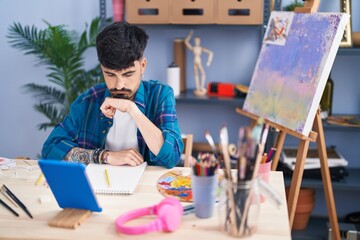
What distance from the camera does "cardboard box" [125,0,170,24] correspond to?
8.61 ft

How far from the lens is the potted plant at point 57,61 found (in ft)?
9.09

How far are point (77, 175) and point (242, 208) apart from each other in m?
0.39

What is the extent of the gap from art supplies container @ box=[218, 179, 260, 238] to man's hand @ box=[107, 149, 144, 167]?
506mm

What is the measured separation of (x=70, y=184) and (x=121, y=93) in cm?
51

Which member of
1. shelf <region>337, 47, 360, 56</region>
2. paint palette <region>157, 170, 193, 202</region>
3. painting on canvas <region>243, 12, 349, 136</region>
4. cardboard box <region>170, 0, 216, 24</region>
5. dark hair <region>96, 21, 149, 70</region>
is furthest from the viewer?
cardboard box <region>170, 0, 216, 24</region>

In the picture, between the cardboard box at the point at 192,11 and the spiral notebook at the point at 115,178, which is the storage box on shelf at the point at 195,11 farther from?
the spiral notebook at the point at 115,178

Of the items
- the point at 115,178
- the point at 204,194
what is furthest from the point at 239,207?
the point at 115,178

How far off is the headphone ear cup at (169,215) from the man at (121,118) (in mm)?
427

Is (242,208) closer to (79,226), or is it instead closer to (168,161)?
(79,226)

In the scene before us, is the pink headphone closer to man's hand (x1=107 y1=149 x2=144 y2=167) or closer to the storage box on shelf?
man's hand (x1=107 y1=149 x2=144 y2=167)

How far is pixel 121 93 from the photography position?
163cm

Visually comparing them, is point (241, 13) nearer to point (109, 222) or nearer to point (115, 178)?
point (115, 178)

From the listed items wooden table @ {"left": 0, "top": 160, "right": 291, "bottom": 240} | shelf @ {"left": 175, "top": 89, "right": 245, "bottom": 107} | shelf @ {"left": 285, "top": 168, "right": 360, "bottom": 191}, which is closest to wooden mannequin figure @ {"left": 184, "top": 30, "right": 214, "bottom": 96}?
shelf @ {"left": 175, "top": 89, "right": 245, "bottom": 107}

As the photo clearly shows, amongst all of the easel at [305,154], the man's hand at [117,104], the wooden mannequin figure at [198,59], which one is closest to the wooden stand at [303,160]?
the easel at [305,154]
